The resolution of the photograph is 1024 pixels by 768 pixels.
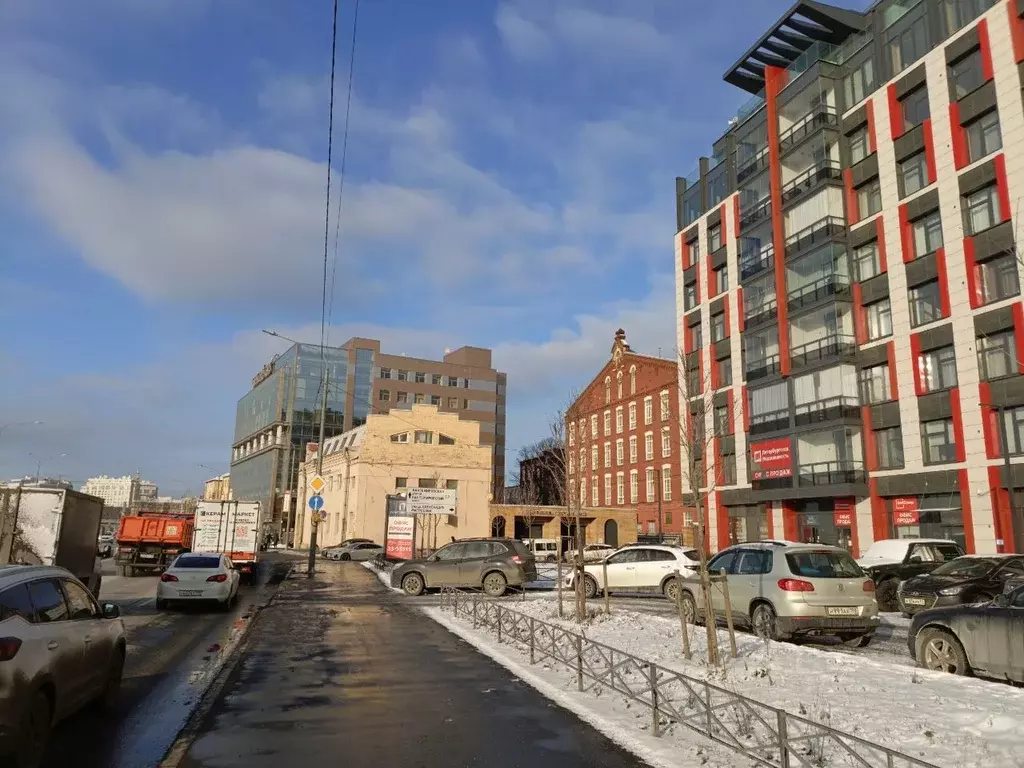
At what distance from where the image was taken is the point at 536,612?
15867mm

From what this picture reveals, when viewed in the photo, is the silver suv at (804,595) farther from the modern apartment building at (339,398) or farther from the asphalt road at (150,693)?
the modern apartment building at (339,398)

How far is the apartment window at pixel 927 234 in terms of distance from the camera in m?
31.7

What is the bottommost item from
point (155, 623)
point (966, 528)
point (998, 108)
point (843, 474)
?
point (155, 623)

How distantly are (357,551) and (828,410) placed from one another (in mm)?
28983

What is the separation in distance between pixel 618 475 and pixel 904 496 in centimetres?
3532

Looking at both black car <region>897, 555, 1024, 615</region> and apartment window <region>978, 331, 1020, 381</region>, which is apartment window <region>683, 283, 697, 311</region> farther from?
black car <region>897, 555, 1024, 615</region>

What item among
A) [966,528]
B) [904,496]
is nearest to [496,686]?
[966,528]

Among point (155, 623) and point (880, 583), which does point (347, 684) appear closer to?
point (155, 623)

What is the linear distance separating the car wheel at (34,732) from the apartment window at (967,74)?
3574cm

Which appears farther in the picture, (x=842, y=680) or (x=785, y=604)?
(x=785, y=604)

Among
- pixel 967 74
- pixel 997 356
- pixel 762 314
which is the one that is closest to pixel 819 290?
pixel 762 314

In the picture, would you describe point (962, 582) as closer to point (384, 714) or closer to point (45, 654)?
point (384, 714)

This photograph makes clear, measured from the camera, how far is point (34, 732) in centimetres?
559

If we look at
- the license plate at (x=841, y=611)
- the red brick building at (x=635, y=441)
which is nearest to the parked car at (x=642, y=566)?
the license plate at (x=841, y=611)
